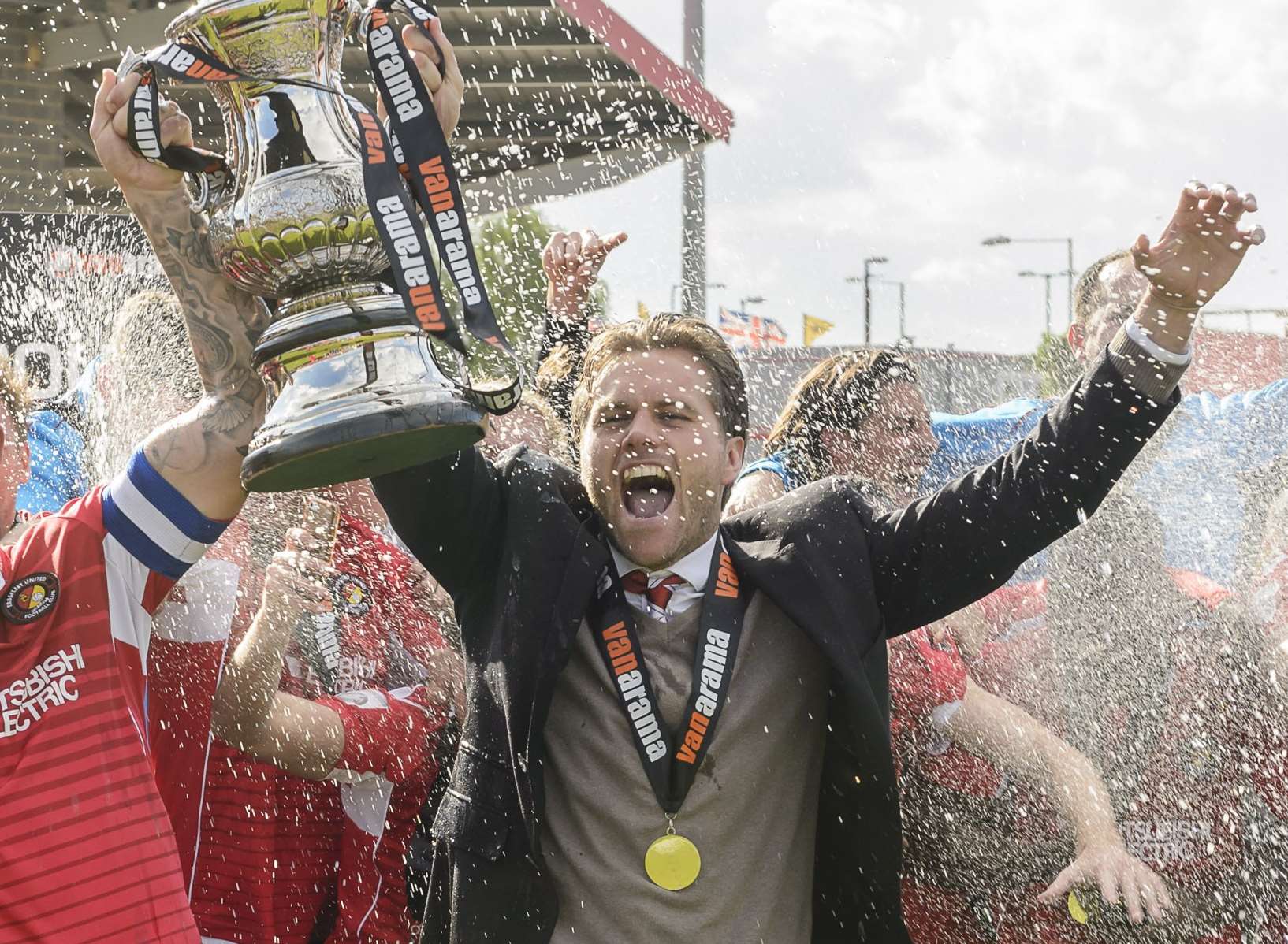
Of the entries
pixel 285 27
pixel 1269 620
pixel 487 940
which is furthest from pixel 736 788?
pixel 1269 620

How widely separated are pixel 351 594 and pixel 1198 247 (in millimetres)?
1921

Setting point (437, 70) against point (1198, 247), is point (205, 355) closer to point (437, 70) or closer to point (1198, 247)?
point (437, 70)

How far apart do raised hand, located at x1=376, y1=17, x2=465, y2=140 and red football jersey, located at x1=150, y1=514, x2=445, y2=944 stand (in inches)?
51.4

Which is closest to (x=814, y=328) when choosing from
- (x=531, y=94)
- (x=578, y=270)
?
(x=531, y=94)

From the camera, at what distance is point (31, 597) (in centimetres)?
204

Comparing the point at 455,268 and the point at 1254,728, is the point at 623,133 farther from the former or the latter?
the point at 455,268

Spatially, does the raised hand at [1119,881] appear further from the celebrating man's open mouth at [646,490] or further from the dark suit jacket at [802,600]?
the celebrating man's open mouth at [646,490]

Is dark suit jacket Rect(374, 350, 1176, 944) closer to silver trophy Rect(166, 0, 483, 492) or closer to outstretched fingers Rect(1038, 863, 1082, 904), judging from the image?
silver trophy Rect(166, 0, 483, 492)

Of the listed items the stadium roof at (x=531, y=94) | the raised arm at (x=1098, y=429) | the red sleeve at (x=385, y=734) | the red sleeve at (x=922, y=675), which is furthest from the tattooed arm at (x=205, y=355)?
the stadium roof at (x=531, y=94)

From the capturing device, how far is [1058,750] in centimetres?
288

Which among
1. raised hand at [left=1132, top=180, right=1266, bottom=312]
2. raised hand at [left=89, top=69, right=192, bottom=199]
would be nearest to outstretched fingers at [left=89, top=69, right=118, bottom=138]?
raised hand at [left=89, top=69, right=192, bottom=199]

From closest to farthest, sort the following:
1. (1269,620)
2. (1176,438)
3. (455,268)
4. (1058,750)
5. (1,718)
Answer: (455,268) → (1,718) → (1058,750) → (1269,620) → (1176,438)

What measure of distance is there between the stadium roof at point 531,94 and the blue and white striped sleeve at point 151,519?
15.6ft

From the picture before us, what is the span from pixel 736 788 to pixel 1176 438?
8.44ft
